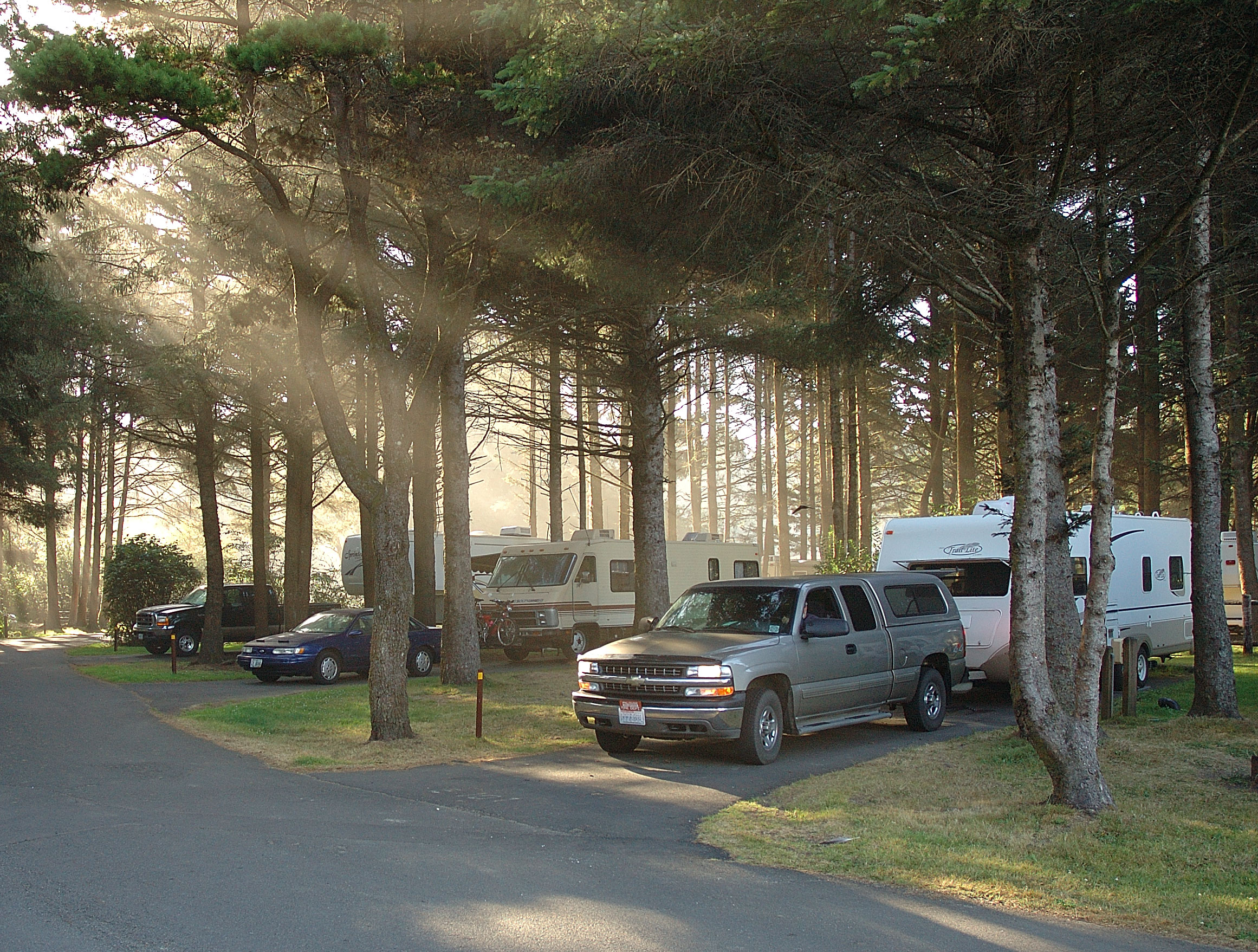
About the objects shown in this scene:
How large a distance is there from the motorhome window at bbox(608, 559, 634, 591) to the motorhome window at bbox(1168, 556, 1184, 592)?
12221 mm

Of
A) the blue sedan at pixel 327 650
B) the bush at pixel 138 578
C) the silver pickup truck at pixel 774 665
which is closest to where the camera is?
the silver pickup truck at pixel 774 665

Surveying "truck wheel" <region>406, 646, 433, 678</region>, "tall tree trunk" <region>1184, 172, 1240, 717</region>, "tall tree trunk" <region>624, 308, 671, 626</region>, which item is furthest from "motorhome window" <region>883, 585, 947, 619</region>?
"truck wheel" <region>406, 646, 433, 678</region>

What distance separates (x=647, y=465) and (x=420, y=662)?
261 inches

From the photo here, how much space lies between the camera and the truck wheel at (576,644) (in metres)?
24.8

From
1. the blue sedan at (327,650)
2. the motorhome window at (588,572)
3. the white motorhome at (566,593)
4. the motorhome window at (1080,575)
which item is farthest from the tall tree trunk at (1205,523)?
the motorhome window at (588,572)

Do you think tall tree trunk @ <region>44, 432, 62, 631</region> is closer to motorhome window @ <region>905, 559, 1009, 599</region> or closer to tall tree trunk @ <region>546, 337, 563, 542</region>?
tall tree trunk @ <region>546, 337, 563, 542</region>

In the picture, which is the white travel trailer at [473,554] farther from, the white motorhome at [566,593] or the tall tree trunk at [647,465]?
the tall tree trunk at [647,465]

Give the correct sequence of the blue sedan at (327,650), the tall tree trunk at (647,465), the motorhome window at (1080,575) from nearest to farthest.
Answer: the motorhome window at (1080,575), the tall tree trunk at (647,465), the blue sedan at (327,650)

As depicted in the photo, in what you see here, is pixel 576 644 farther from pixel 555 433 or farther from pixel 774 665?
pixel 774 665

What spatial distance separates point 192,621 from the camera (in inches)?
1049

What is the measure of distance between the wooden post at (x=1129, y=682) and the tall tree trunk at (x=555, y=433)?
30.7ft

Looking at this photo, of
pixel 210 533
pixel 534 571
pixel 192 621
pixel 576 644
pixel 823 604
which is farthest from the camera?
pixel 192 621

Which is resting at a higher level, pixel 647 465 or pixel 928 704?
pixel 647 465

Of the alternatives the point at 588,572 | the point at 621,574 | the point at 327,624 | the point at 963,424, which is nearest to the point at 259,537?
the point at 327,624
